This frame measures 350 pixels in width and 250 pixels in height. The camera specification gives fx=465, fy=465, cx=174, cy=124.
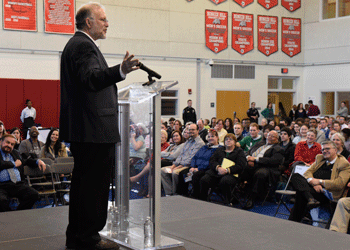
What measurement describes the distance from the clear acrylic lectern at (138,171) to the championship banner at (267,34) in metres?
17.8

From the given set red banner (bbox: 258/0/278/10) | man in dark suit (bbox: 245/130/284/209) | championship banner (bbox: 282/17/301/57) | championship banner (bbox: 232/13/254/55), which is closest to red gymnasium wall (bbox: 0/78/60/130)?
championship banner (bbox: 232/13/254/55)

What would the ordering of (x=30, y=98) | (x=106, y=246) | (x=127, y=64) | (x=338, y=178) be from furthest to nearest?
(x=30, y=98) < (x=338, y=178) < (x=106, y=246) < (x=127, y=64)

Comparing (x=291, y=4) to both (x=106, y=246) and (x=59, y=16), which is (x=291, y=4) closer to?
(x=59, y=16)

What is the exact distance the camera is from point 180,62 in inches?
758

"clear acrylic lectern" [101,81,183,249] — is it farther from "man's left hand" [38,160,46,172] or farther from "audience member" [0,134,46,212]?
"man's left hand" [38,160,46,172]

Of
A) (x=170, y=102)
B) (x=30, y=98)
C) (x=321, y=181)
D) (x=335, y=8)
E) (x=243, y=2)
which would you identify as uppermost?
(x=243, y=2)

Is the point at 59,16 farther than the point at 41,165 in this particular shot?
Yes

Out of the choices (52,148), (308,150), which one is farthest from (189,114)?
(308,150)

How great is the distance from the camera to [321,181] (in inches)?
236

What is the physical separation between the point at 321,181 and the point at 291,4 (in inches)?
668

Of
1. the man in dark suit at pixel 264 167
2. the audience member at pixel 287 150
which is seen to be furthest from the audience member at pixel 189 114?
the man in dark suit at pixel 264 167

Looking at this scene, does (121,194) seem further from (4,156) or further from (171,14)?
(171,14)

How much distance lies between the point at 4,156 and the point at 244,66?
15.3 meters

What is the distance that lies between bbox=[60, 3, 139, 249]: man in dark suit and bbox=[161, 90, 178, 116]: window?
1599 cm
